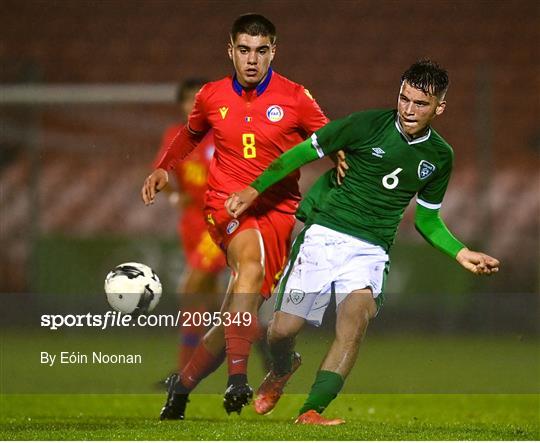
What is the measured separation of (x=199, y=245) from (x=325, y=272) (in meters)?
2.63

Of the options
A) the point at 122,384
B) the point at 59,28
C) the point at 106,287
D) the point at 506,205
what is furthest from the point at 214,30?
the point at 106,287

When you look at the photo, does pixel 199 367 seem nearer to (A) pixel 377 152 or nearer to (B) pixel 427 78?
(A) pixel 377 152

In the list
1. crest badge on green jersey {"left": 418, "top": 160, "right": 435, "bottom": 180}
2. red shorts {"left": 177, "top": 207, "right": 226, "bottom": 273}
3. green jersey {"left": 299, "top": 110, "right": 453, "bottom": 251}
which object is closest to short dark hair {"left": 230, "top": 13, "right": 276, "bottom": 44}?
green jersey {"left": 299, "top": 110, "right": 453, "bottom": 251}

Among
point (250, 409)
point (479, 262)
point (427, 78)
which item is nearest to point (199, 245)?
point (250, 409)

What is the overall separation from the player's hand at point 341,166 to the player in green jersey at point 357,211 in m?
0.03

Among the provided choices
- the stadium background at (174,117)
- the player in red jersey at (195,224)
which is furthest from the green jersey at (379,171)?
the stadium background at (174,117)

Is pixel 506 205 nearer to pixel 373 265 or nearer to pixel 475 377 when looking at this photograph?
pixel 475 377

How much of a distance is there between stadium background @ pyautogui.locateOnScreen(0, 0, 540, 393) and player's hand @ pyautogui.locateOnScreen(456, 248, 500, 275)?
4.63 m

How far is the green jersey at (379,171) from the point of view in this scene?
16.4 ft

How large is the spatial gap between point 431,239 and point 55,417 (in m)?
2.02

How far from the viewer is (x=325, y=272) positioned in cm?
510

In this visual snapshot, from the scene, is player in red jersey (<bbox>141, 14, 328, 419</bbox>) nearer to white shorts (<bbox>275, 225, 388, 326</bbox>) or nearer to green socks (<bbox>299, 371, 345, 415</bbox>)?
white shorts (<bbox>275, 225, 388, 326</bbox>)

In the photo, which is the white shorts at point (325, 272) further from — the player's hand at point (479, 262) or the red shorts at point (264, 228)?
the player's hand at point (479, 262)

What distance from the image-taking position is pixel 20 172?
13.2m
